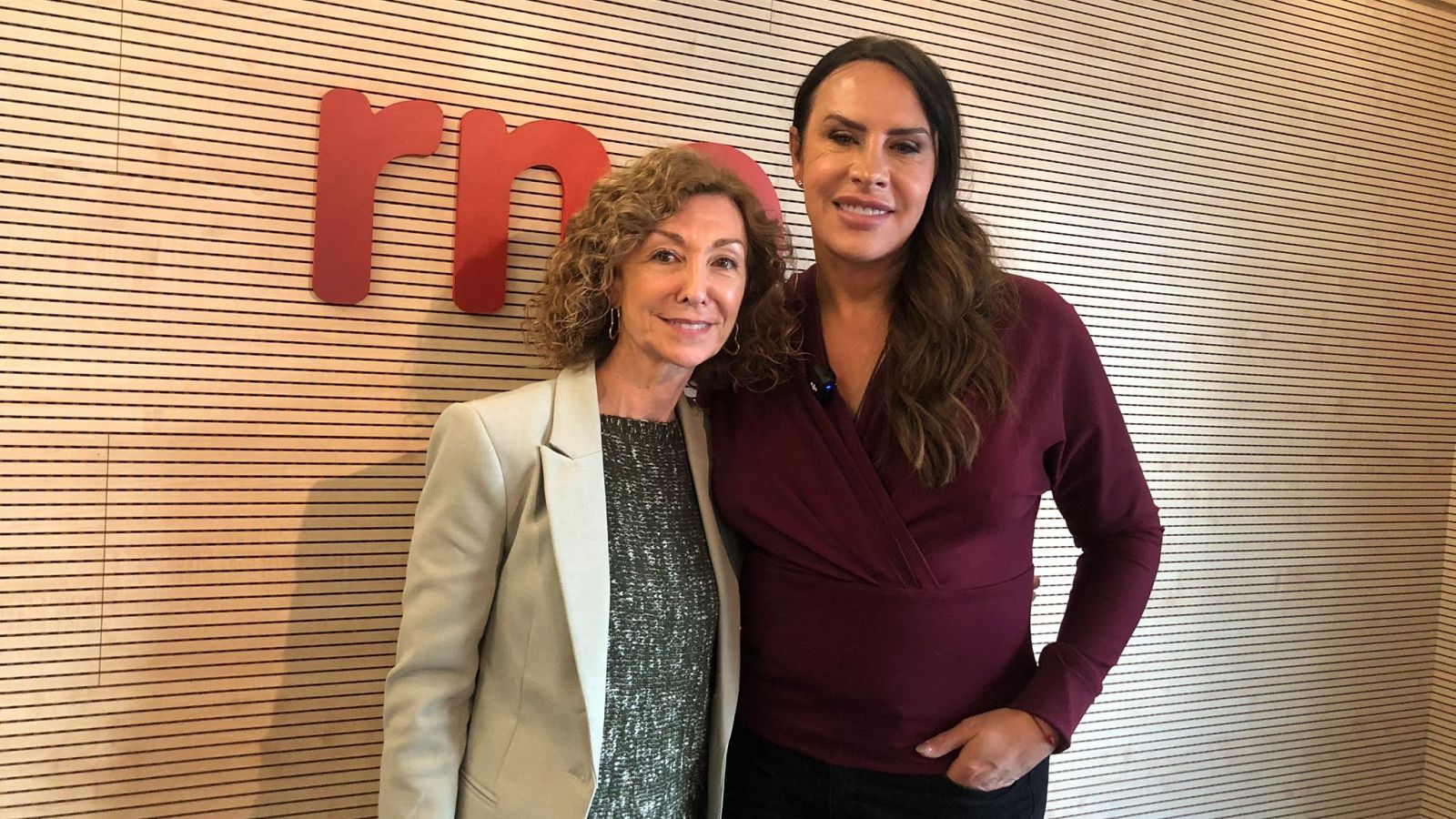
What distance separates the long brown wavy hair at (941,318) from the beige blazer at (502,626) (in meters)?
0.56

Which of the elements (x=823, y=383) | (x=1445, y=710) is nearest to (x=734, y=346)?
(x=823, y=383)

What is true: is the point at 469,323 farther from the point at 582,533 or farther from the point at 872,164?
the point at 872,164

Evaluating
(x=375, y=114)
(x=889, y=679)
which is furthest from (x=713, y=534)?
(x=375, y=114)

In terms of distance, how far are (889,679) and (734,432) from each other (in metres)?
0.53

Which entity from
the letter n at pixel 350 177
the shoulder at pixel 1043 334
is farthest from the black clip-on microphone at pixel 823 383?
the letter n at pixel 350 177

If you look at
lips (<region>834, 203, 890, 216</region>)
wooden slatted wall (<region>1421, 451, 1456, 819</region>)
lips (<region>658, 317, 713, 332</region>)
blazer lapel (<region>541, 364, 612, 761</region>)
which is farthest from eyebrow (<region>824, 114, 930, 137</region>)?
wooden slatted wall (<region>1421, 451, 1456, 819</region>)

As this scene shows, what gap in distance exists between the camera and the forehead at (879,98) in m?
1.66

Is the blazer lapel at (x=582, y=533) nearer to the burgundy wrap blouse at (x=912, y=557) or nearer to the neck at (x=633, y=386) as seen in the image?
the neck at (x=633, y=386)

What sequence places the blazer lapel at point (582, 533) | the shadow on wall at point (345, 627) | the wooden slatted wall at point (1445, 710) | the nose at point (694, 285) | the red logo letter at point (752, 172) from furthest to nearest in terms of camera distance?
1. the wooden slatted wall at point (1445, 710)
2. the red logo letter at point (752, 172)
3. the shadow on wall at point (345, 627)
4. the nose at point (694, 285)
5. the blazer lapel at point (582, 533)

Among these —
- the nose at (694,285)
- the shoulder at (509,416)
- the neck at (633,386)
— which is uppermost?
the nose at (694,285)

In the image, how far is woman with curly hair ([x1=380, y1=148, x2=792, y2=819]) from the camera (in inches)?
58.8

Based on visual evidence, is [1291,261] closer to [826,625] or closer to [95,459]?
[826,625]

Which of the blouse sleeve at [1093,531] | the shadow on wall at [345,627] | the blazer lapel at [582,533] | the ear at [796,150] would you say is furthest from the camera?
the shadow on wall at [345,627]

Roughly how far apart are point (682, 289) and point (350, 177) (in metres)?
0.81
